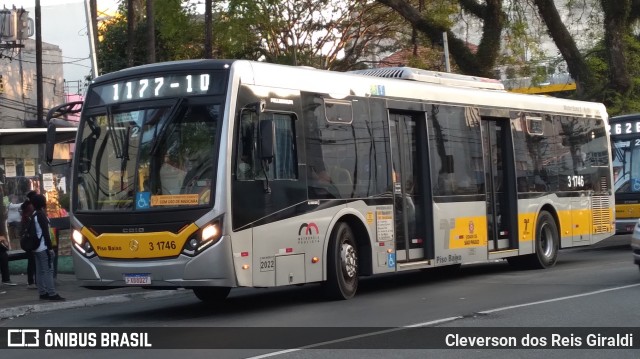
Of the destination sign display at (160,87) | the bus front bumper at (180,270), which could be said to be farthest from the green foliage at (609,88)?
the bus front bumper at (180,270)

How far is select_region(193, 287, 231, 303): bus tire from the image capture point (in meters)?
14.5

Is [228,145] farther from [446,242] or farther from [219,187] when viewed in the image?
[446,242]

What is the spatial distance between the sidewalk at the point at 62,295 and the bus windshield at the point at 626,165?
11869mm

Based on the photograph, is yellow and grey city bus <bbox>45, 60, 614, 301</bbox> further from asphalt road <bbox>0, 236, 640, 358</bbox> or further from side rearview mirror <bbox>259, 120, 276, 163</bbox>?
asphalt road <bbox>0, 236, 640, 358</bbox>

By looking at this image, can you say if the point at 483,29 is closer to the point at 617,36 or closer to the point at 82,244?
the point at 617,36

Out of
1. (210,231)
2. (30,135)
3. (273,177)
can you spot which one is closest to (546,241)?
(273,177)

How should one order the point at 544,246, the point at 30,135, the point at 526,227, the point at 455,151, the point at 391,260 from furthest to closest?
1. the point at 30,135
2. the point at 544,246
3. the point at 526,227
4. the point at 455,151
5. the point at 391,260

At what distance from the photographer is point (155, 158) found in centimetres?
1244

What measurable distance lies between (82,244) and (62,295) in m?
3.79

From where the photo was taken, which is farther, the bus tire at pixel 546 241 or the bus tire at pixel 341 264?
the bus tire at pixel 546 241

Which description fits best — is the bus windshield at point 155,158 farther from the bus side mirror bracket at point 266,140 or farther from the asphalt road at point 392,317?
the asphalt road at point 392,317

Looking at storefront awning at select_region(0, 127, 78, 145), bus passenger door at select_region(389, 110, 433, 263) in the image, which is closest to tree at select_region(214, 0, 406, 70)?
storefront awning at select_region(0, 127, 78, 145)

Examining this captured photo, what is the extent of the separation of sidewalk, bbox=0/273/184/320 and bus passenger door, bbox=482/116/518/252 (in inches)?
231

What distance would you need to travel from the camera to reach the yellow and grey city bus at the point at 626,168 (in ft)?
77.6
